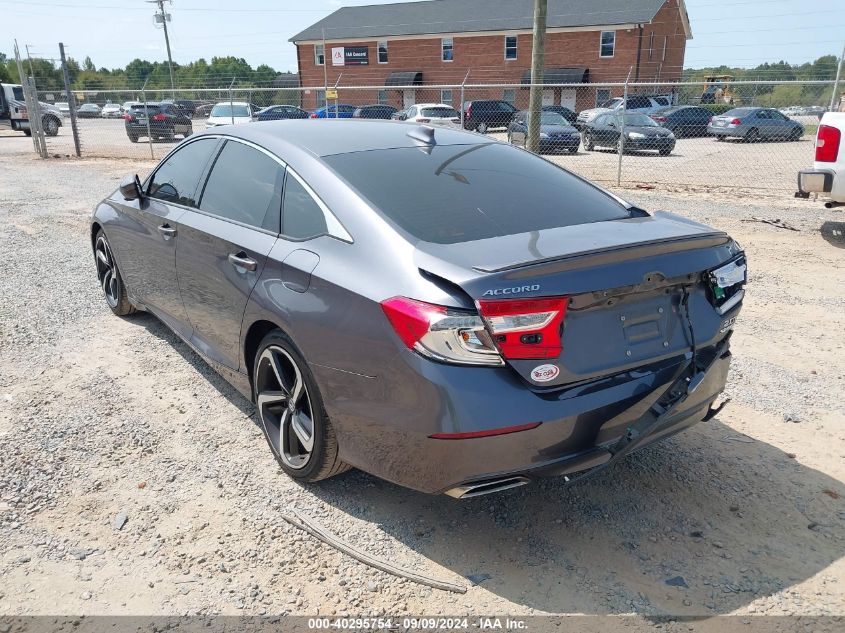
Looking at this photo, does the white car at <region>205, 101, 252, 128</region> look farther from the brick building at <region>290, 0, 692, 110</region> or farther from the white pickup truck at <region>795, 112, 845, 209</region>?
the brick building at <region>290, 0, 692, 110</region>

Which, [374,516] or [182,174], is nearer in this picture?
[374,516]

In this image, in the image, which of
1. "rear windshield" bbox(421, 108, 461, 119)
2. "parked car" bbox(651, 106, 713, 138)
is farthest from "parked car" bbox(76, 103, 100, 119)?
"parked car" bbox(651, 106, 713, 138)

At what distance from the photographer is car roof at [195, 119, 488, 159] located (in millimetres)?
3400

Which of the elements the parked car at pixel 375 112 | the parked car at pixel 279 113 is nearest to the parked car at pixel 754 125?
the parked car at pixel 375 112

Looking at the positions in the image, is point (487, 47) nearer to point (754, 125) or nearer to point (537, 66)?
point (754, 125)

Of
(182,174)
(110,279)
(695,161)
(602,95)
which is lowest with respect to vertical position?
(695,161)

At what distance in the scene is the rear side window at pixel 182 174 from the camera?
4094 millimetres

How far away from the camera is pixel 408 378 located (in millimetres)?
2396

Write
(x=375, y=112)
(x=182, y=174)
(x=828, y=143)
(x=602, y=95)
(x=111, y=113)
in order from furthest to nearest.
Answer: (x=111, y=113)
(x=602, y=95)
(x=375, y=112)
(x=828, y=143)
(x=182, y=174)

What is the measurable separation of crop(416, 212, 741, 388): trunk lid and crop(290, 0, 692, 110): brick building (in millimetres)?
37065

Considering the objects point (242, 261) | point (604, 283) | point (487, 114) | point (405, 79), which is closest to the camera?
point (604, 283)

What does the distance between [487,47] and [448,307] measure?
1837 inches

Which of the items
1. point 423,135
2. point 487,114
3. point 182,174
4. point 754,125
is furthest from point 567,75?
point 423,135

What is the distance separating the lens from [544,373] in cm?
235
